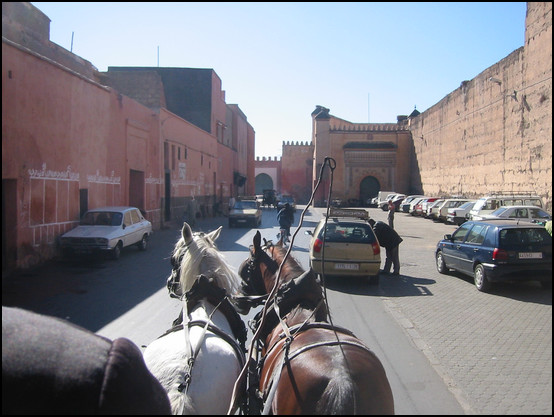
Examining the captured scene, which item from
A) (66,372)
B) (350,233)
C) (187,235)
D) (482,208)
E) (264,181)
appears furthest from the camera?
(264,181)

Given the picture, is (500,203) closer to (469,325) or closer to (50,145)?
(469,325)

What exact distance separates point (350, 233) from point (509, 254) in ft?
11.3

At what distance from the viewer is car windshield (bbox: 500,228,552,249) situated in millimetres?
9336

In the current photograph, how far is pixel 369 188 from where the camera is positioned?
55.2 metres

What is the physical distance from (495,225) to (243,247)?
9.44 m

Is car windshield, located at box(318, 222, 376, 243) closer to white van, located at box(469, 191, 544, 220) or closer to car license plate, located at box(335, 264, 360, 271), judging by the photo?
car license plate, located at box(335, 264, 360, 271)

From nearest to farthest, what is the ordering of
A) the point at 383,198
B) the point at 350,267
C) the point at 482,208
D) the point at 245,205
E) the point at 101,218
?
the point at 350,267
the point at 101,218
the point at 482,208
the point at 245,205
the point at 383,198

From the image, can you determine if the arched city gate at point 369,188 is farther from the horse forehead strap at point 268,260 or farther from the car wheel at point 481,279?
the horse forehead strap at point 268,260

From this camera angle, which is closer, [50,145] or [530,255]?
[530,255]

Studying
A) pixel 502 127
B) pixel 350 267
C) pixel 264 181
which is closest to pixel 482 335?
pixel 350 267

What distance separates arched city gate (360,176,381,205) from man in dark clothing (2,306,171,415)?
2143 inches

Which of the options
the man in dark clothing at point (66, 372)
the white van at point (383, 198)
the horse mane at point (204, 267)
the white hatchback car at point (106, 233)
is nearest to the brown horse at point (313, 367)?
the horse mane at point (204, 267)

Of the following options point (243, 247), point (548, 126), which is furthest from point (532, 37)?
point (243, 247)

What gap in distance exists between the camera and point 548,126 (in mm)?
24719
